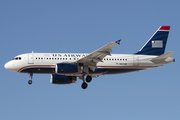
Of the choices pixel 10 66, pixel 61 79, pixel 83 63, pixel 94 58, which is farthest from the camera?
pixel 61 79

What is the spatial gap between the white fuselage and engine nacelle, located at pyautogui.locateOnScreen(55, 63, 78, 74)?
956mm

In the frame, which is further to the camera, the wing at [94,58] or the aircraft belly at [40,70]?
the aircraft belly at [40,70]

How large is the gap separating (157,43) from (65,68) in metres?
14.2

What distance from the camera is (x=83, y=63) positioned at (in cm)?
4619

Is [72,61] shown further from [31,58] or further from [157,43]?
[157,43]

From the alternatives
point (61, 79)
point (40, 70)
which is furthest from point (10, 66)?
point (61, 79)

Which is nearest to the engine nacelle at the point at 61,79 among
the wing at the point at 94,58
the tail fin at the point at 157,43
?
the wing at the point at 94,58

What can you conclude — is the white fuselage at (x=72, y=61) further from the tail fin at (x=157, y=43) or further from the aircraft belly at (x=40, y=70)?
the tail fin at (x=157, y=43)

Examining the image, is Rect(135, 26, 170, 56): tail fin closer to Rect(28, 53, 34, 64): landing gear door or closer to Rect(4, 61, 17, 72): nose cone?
Rect(28, 53, 34, 64): landing gear door

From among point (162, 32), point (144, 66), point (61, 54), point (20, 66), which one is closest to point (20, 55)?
point (20, 66)

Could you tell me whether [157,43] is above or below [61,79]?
above

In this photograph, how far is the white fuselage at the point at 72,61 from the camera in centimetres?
4638

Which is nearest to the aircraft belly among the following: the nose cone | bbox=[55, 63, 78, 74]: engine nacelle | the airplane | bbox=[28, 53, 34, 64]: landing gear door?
the airplane

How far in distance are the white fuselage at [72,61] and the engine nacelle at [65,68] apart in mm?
956
